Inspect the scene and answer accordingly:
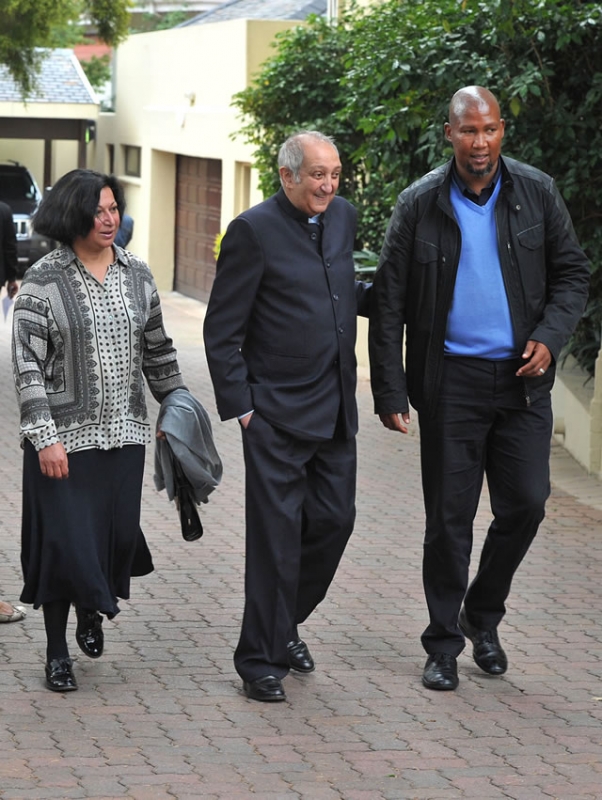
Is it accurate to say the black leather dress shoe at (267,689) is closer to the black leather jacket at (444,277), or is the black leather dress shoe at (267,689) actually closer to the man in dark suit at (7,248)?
the black leather jacket at (444,277)

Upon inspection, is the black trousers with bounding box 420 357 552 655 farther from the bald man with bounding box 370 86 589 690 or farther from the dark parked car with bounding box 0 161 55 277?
the dark parked car with bounding box 0 161 55 277

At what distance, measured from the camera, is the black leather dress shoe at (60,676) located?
5.34 m

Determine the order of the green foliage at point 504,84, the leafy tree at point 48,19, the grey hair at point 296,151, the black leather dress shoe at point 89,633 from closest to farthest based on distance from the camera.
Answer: the grey hair at point 296,151 < the black leather dress shoe at point 89,633 < the green foliage at point 504,84 < the leafy tree at point 48,19

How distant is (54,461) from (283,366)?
851mm

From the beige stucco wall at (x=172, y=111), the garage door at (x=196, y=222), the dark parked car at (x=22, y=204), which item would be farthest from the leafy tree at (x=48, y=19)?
the dark parked car at (x=22, y=204)

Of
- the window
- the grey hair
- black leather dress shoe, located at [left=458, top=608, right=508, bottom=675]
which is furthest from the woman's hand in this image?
the window

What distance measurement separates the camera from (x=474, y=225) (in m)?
5.30

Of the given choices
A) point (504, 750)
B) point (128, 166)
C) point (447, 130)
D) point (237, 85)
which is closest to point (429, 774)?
point (504, 750)

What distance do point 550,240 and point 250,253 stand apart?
1.09 metres

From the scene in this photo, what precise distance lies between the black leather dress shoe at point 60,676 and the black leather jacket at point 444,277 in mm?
1462

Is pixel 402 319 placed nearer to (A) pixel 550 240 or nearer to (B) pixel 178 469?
(A) pixel 550 240

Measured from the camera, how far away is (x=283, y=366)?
17.2ft

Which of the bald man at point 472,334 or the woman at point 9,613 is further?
the woman at point 9,613

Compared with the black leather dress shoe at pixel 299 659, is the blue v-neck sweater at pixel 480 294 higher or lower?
higher
